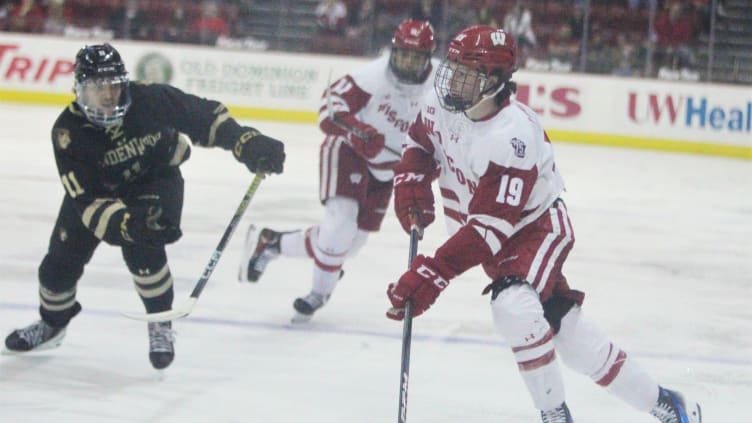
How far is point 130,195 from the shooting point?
371 cm

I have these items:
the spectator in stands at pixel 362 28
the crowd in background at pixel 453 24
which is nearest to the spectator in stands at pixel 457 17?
the crowd in background at pixel 453 24

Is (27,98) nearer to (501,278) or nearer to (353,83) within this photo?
(353,83)

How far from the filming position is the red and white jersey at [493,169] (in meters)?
2.94

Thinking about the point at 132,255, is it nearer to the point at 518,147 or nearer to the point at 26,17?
the point at 518,147

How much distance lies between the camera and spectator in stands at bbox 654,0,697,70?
36.2 ft

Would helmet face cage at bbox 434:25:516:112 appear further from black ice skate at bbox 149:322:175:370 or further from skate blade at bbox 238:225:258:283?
skate blade at bbox 238:225:258:283

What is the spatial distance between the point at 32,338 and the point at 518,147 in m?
1.89

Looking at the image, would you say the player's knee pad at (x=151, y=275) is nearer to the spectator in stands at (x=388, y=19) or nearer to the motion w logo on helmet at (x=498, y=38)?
the motion w logo on helmet at (x=498, y=38)

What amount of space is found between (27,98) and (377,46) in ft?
11.2

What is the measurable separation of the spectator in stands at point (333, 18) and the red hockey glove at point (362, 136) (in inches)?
285

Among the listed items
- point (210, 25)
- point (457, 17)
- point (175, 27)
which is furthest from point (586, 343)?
point (175, 27)

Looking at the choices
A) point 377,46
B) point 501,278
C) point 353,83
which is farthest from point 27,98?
point 501,278

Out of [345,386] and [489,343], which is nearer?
[345,386]

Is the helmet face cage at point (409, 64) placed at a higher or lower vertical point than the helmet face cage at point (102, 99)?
lower
